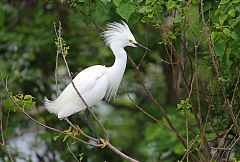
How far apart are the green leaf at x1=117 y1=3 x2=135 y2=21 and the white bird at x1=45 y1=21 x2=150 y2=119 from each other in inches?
6.1

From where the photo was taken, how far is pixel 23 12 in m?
7.75

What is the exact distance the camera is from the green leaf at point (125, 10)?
13.5ft

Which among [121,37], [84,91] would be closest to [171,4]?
[121,37]

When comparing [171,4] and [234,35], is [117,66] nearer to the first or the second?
[171,4]

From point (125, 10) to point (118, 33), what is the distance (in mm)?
183

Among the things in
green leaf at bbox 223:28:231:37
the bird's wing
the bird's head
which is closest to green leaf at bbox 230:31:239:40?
green leaf at bbox 223:28:231:37

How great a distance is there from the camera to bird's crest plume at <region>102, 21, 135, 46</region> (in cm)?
425

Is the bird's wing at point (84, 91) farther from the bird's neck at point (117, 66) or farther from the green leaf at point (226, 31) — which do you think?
the green leaf at point (226, 31)

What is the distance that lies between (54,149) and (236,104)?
2939 mm

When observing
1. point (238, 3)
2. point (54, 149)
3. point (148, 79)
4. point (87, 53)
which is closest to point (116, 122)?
point (148, 79)

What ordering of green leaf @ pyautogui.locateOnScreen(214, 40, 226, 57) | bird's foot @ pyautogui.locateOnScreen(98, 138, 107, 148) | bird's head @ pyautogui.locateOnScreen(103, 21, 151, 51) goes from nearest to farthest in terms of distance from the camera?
bird's foot @ pyautogui.locateOnScreen(98, 138, 107, 148)
green leaf @ pyautogui.locateOnScreen(214, 40, 226, 57)
bird's head @ pyautogui.locateOnScreen(103, 21, 151, 51)

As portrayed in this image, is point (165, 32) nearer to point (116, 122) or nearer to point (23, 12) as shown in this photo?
point (23, 12)

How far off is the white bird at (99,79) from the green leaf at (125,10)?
16 cm

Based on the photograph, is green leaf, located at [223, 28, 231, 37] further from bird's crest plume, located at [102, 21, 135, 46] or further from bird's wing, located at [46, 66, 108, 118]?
bird's wing, located at [46, 66, 108, 118]
